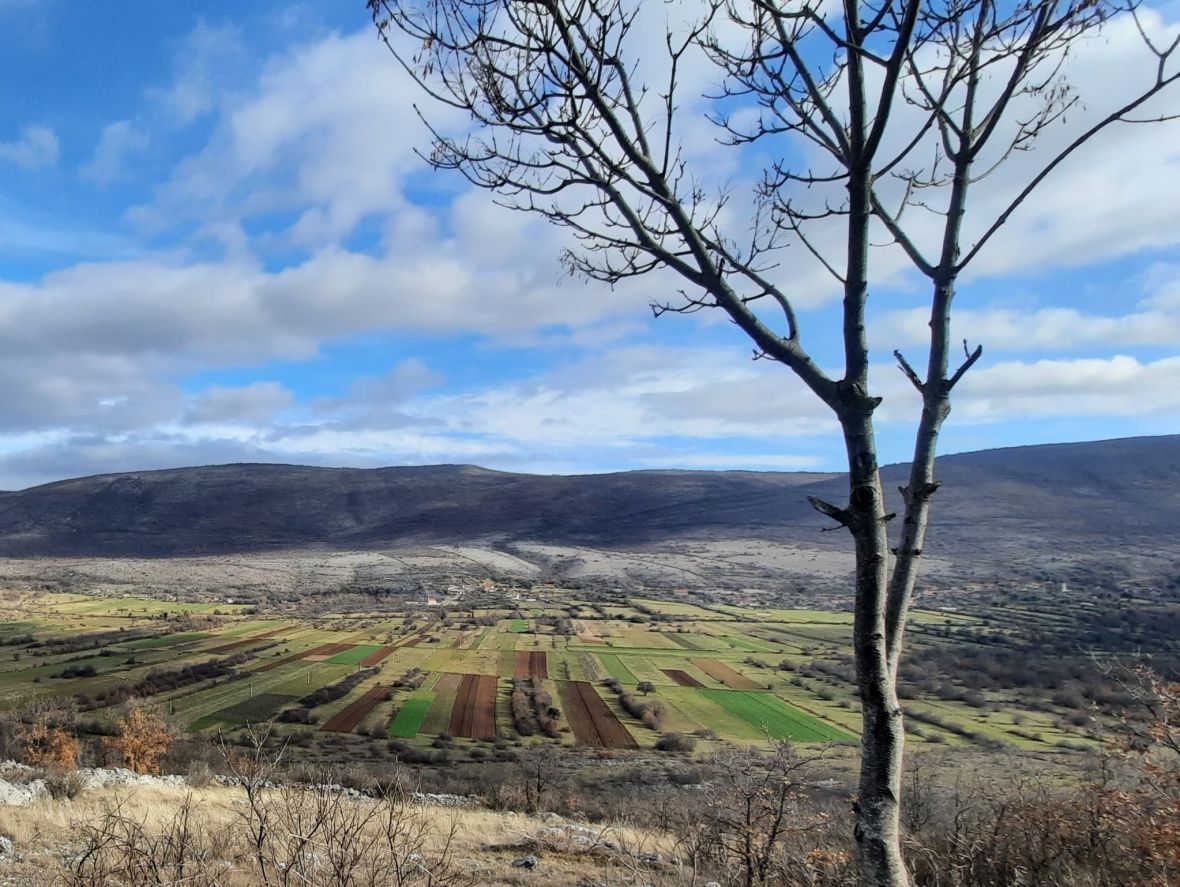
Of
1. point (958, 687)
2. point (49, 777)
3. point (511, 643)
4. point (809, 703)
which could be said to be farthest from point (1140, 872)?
point (511, 643)

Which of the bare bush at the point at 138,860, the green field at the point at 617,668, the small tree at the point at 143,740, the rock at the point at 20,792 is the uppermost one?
the bare bush at the point at 138,860

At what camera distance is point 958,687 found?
47.3m

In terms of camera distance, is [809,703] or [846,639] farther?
[846,639]

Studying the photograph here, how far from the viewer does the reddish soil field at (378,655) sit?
54.0m

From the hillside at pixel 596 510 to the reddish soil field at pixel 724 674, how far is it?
72278 millimetres

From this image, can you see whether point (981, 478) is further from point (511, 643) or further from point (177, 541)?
point (177, 541)

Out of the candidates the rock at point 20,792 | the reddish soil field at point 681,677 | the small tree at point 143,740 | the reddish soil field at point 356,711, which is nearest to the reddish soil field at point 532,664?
the reddish soil field at point 681,677

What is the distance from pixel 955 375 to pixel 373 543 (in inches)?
6448

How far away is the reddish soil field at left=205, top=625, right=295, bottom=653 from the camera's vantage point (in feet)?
186

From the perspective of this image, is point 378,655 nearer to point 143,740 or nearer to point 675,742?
point 143,740

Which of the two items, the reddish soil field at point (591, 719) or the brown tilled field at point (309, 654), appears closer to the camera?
the reddish soil field at point (591, 719)

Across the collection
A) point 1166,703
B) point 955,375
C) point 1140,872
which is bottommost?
point 1140,872

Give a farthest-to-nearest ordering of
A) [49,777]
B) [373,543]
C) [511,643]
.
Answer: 1. [373,543]
2. [511,643]
3. [49,777]

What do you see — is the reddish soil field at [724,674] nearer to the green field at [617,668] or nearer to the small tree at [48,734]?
the green field at [617,668]
